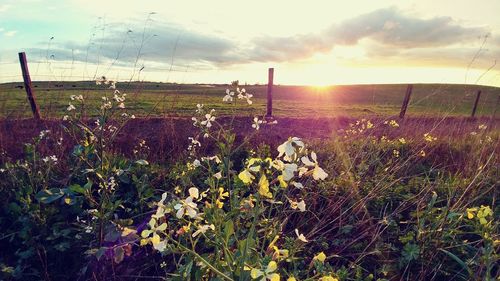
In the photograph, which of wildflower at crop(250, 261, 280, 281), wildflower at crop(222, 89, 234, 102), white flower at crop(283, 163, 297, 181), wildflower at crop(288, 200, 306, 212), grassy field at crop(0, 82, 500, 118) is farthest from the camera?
grassy field at crop(0, 82, 500, 118)

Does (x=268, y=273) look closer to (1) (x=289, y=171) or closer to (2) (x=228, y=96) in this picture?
(1) (x=289, y=171)

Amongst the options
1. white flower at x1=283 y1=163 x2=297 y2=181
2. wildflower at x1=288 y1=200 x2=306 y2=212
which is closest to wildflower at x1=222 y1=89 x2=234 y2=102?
wildflower at x1=288 y1=200 x2=306 y2=212

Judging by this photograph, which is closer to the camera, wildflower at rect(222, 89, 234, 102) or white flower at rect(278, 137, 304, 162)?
white flower at rect(278, 137, 304, 162)

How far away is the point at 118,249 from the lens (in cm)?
205

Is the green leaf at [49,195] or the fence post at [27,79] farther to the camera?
the fence post at [27,79]

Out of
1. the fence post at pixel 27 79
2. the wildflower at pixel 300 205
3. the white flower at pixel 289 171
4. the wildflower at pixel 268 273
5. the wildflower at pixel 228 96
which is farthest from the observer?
the fence post at pixel 27 79

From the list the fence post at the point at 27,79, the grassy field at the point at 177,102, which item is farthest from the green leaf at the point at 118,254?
the fence post at the point at 27,79

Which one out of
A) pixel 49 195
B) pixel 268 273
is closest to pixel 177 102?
pixel 49 195

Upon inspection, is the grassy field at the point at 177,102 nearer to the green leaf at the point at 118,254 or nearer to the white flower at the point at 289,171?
the green leaf at the point at 118,254

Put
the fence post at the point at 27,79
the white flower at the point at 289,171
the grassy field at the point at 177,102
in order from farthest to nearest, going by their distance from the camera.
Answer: the fence post at the point at 27,79, the grassy field at the point at 177,102, the white flower at the point at 289,171

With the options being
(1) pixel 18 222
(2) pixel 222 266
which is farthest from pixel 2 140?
(2) pixel 222 266

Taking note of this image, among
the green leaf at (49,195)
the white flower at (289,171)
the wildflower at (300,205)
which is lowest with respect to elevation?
the green leaf at (49,195)

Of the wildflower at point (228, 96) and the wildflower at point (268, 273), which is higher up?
the wildflower at point (228, 96)

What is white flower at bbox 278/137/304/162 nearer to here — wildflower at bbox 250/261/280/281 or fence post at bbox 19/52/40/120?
wildflower at bbox 250/261/280/281
